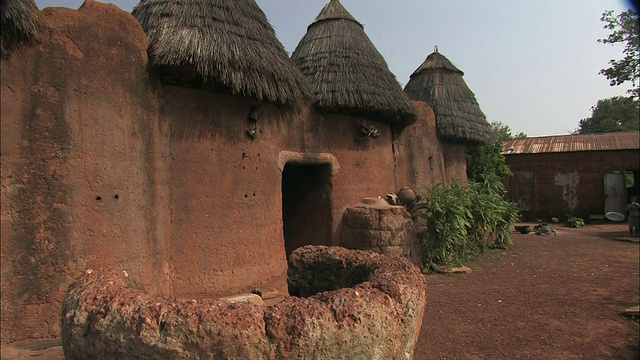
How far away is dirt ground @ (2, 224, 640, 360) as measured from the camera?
9.77 feet

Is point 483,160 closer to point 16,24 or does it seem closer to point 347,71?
point 347,71

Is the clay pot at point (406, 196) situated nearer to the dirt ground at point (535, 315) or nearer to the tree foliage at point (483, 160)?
the dirt ground at point (535, 315)

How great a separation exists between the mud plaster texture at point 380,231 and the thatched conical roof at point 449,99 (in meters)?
4.49

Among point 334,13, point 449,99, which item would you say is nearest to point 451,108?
point 449,99

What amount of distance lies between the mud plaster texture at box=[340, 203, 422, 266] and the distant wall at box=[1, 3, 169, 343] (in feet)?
9.40

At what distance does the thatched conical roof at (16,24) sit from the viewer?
276 cm

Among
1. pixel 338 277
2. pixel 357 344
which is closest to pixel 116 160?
pixel 338 277

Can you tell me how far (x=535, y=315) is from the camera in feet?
13.0

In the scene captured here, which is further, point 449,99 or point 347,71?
point 449,99

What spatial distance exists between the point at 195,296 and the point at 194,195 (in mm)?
1128

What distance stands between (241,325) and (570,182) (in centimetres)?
236

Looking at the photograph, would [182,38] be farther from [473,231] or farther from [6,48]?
[473,231]

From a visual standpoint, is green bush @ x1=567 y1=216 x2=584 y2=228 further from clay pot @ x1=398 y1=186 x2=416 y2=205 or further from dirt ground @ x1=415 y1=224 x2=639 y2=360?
clay pot @ x1=398 y1=186 x2=416 y2=205

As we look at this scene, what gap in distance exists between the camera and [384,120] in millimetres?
6719
